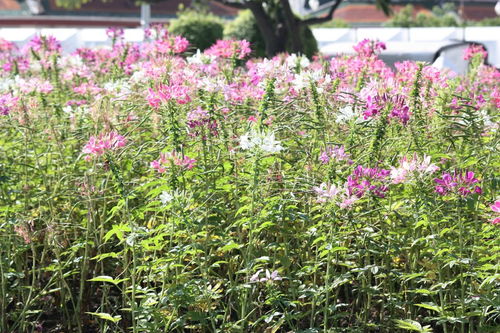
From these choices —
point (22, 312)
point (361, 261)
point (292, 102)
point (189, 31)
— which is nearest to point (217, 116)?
point (292, 102)

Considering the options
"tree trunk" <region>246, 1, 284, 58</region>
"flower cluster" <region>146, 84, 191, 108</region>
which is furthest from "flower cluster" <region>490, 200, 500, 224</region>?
"tree trunk" <region>246, 1, 284, 58</region>

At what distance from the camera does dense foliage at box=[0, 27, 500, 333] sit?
8.73ft

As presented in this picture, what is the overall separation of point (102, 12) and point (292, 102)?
1783 inches

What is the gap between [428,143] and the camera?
10.2 feet

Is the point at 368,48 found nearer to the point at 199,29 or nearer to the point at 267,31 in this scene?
the point at 267,31

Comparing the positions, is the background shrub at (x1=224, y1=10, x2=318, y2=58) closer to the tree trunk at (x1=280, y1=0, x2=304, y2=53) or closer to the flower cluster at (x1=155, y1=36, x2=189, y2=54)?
the tree trunk at (x1=280, y1=0, x2=304, y2=53)

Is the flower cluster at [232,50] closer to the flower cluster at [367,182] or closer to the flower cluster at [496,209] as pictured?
the flower cluster at [367,182]

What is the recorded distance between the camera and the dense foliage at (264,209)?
266 cm

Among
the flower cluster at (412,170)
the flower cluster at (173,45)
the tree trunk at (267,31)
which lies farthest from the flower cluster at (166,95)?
the tree trunk at (267,31)

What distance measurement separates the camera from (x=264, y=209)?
2.71 m

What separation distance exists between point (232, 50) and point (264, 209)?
157 cm

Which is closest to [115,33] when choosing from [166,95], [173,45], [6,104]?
[173,45]

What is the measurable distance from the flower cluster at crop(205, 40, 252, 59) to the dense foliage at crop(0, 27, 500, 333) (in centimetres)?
25

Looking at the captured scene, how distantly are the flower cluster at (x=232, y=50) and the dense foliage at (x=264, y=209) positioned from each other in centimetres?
25
